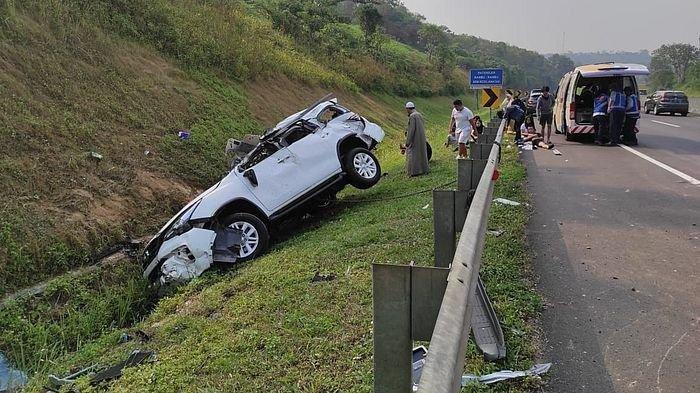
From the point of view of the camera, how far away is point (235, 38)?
69.3 ft

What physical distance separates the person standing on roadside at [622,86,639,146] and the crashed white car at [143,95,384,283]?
22.9ft

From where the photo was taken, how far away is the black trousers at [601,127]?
13.6 m

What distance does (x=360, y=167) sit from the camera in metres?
9.91

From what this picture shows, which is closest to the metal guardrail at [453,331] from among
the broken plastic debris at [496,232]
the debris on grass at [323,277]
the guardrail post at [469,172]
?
the guardrail post at [469,172]

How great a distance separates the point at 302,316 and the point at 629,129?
12.2 m

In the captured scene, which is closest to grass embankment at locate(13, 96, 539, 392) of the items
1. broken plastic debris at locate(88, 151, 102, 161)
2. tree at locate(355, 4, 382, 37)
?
broken plastic debris at locate(88, 151, 102, 161)

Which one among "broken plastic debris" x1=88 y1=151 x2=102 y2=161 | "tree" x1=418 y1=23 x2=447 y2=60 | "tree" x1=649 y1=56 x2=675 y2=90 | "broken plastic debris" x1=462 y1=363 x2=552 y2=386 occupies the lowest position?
"broken plastic debris" x1=462 y1=363 x2=552 y2=386

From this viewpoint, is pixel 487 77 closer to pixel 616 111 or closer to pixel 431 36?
pixel 616 111

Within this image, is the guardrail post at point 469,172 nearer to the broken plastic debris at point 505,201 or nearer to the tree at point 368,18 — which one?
the broken plastic debris at point 505,201

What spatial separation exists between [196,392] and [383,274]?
238 centimetres

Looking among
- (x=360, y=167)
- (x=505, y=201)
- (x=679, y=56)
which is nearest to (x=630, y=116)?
(x=360, y=167)

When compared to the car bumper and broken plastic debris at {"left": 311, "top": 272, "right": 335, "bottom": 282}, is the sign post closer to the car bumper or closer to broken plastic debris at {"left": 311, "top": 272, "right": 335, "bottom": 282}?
the car bumper

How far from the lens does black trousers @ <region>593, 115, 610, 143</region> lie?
1365cm

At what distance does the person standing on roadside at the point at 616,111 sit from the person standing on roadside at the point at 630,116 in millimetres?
265
